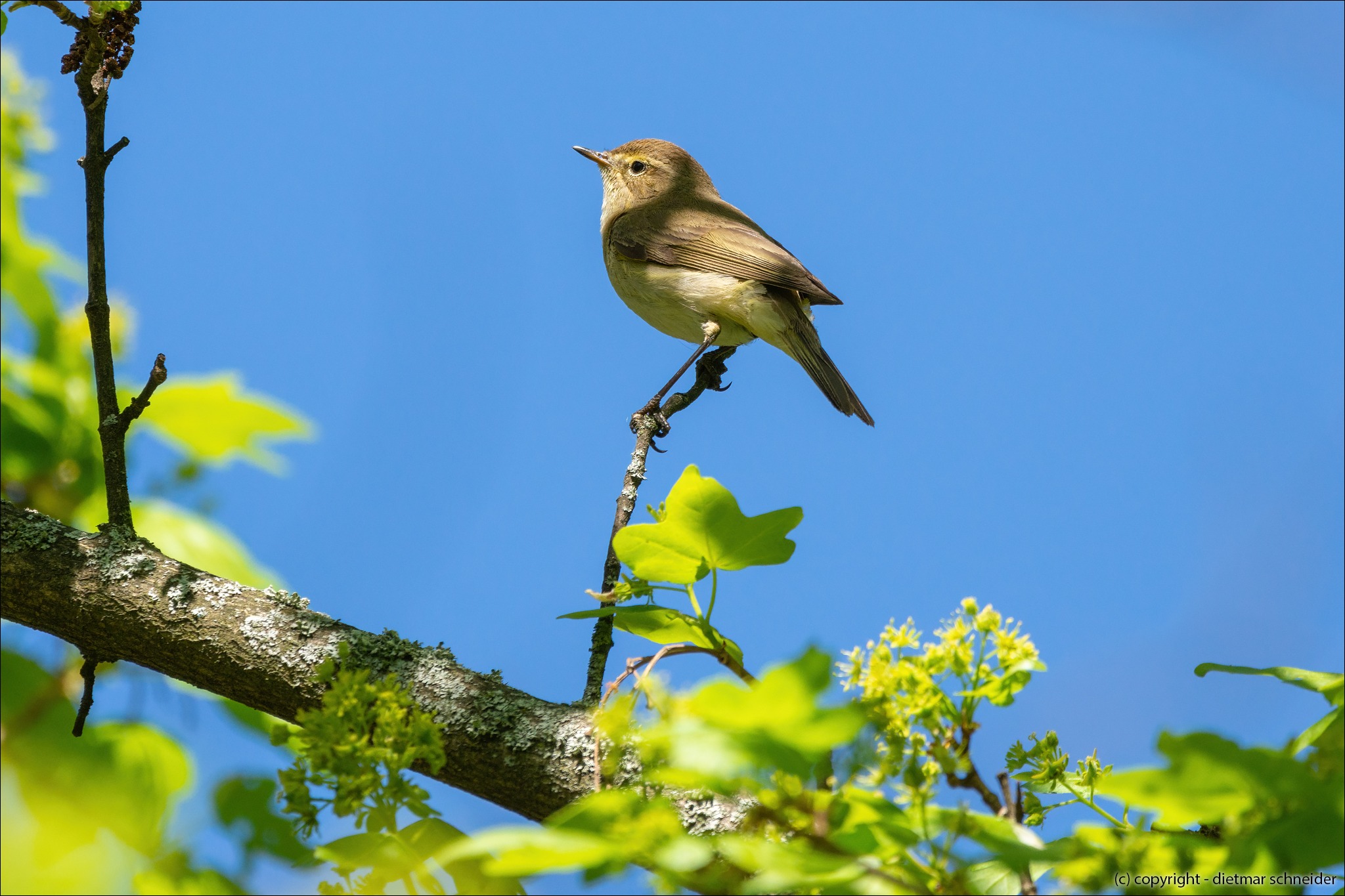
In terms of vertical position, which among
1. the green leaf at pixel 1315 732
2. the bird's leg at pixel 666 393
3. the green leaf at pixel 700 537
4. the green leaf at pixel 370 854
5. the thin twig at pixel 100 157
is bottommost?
the green leaf at pixel 370 854

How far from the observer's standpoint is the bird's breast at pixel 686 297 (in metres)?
6.84

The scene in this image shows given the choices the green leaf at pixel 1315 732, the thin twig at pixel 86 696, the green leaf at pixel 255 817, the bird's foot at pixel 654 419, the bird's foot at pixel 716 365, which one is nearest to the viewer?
the green leaf at pixel 1315 732

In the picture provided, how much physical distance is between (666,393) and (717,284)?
4.78ft

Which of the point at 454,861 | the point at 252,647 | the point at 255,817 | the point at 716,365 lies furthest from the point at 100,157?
the point at 716,365

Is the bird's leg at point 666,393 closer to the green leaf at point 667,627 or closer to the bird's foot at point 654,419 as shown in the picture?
the bird's foot at point 654,419

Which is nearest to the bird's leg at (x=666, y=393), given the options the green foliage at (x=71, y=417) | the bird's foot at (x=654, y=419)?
the bird's foot at (x=654, y=419)

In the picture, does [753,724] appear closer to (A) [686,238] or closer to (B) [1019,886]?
(B) [1019,886]

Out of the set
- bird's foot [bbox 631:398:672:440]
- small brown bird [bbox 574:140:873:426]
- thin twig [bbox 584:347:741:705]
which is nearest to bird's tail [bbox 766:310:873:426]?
small brown bird [bbox 574:140:873:426]

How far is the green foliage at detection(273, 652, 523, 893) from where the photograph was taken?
4.01 feet

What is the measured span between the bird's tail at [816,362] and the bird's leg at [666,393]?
0.42 metres

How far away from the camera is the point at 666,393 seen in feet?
18.6

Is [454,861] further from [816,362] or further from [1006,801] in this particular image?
[816,362]

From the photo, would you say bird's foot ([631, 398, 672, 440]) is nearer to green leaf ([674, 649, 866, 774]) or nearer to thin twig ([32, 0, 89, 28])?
thin twig ([32, 0, 89, 28])

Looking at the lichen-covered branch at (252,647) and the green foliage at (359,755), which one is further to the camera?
the lichen-covered branch at (252,647)
